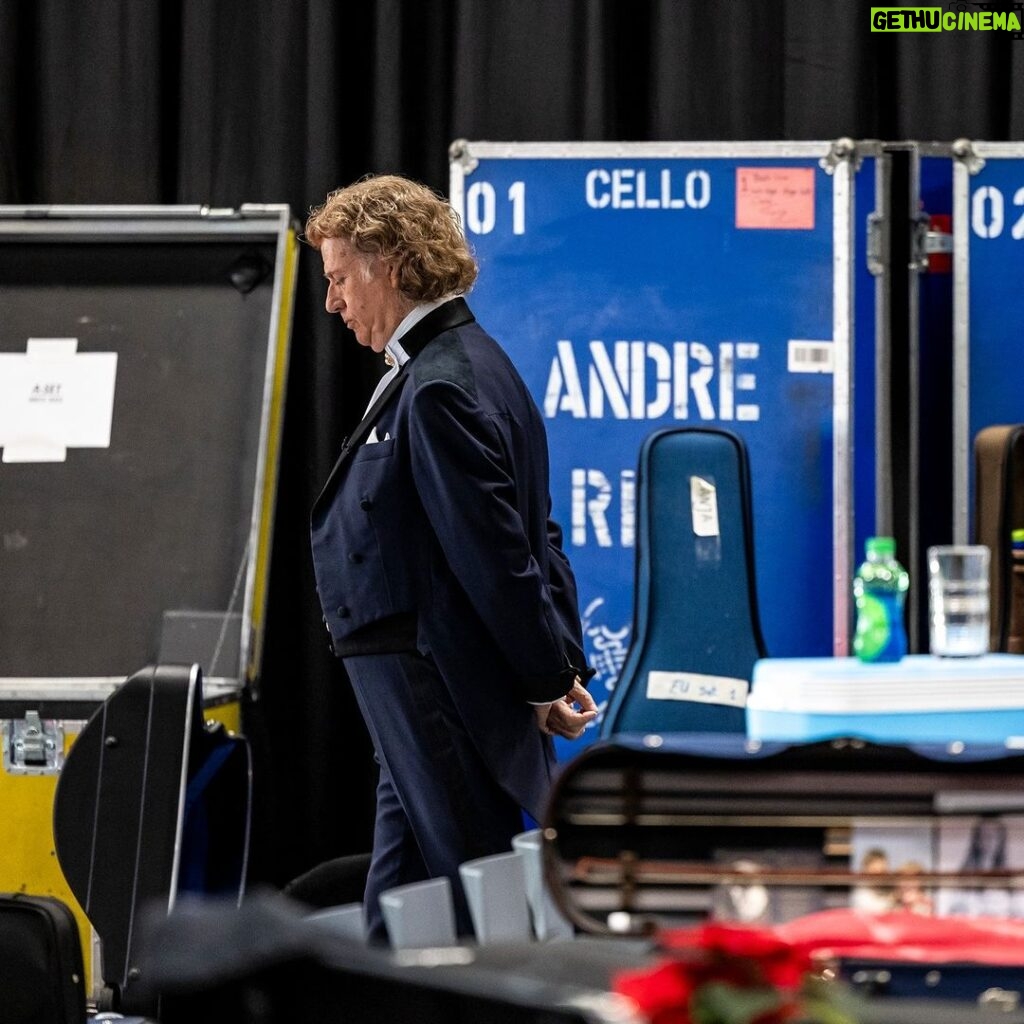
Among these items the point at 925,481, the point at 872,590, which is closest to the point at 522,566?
the point at 872,590

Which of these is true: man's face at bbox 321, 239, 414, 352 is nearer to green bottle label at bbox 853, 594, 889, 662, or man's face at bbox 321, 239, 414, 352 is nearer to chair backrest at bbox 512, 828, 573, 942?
green bottle label at bbox 853, 594, 889, 662

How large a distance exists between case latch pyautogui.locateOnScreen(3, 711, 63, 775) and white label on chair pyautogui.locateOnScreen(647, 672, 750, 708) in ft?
3.53

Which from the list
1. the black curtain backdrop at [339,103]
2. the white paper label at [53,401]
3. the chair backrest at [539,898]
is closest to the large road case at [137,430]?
the white paper label at [53,401]

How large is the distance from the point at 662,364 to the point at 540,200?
15.8 inches

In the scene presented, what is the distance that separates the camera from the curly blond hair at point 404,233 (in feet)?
7.41

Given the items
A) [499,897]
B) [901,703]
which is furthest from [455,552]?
[499,897]

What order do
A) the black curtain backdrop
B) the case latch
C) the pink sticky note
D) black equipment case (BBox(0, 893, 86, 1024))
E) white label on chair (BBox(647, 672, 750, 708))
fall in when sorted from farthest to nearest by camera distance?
the black curtain backdrop
the pink sticky note
white label on chair (BBox(647, 672, 750, 708))
the case latch
black equipment case (BBox(0, 893, 86, 1024))

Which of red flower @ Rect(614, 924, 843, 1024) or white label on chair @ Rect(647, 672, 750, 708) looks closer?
red flower @ Rect(614, 924, 843, 1024)

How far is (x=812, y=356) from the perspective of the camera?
321 centimetres

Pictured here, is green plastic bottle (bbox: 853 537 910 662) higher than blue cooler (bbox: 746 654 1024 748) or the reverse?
higher

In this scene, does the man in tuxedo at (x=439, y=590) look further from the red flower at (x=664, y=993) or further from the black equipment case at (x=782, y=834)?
the red flower at (x=664, y=993)

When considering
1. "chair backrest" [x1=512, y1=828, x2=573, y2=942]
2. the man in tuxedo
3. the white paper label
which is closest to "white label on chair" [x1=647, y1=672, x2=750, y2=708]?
the man in tuxedo

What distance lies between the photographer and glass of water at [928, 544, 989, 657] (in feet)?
8.11

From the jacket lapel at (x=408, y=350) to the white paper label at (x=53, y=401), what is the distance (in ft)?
Answer: 3.87
